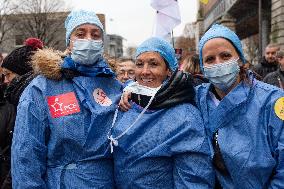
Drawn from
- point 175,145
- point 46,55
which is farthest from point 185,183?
point 46,55

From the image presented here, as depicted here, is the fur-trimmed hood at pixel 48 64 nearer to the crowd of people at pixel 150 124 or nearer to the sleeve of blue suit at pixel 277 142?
the crowd of people at pixel 150 124

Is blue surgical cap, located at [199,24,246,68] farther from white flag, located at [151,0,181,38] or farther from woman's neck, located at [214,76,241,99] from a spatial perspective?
white flag, located at [151,0,181,38]

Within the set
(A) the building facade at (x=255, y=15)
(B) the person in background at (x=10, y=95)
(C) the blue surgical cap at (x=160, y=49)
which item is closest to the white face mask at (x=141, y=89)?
(C) the blue surgical cap at (x=160, y=49)

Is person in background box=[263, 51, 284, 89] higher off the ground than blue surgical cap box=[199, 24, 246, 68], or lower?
lower

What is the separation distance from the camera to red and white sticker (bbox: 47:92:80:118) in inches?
119

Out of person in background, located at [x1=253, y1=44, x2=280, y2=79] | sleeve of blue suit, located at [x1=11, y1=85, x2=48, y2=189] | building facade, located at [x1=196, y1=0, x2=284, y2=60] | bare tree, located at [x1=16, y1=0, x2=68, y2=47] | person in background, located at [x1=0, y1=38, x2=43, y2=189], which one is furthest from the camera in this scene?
bare tree, located at [x1=16, y1=0, x2=68, y2=47]

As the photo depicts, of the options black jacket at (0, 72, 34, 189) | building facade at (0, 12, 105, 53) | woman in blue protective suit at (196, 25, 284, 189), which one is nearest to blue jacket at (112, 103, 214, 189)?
woman in blue protective suit at (196, 25, 284, 189)

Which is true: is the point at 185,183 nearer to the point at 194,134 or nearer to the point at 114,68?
the point at 194,134

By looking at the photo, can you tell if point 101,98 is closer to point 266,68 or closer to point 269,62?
point 269,62

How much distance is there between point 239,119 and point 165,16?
4963mm

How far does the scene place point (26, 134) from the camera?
294 cm

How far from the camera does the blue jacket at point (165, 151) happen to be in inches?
112

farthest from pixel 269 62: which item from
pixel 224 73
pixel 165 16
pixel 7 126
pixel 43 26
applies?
pixel 43 26

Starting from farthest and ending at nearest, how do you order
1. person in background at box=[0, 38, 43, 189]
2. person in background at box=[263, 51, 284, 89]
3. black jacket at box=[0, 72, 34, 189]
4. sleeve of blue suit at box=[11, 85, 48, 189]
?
1. person in background at box=[263, 51, 284, 89]
2. black jacket at box=[0, 72, 34, 189]
3. person in background at box=[0, 38, 43, 189]
4. sleeve of blue suit at box=[11, 85, 48, 189]
